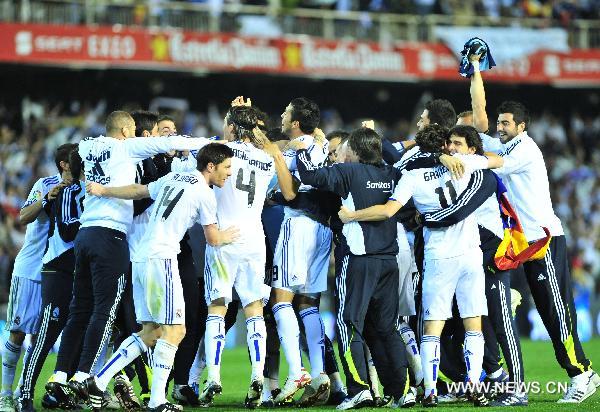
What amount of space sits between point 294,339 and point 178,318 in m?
1.36

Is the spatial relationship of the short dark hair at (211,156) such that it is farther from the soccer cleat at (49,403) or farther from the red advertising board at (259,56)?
the red advertising board at (259,56)

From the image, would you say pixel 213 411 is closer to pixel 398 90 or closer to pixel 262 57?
pixel 262 57

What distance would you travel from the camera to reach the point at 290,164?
9492 mm

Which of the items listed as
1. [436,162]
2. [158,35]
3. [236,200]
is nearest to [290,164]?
[236,200]

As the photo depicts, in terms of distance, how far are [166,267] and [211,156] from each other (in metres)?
0.97

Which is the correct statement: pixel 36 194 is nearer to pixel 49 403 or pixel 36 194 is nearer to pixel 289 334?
pixel 49 403

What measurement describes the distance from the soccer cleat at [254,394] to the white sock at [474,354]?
70.6 inches

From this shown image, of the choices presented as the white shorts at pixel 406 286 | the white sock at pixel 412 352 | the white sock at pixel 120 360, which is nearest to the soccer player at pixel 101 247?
the white sock at pixel 120 360

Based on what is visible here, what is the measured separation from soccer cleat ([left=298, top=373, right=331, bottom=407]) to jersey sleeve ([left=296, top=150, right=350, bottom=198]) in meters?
1.68

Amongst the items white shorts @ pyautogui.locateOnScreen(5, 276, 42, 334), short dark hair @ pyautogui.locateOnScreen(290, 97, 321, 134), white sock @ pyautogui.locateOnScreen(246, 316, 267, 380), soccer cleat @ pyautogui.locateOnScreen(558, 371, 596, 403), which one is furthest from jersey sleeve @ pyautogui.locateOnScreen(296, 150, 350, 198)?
white shorts @ pyautogui.locateOnScreen(5, 276, 42, 334)

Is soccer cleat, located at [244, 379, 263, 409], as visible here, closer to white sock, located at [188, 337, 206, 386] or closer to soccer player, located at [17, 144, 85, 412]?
white sock, located at [188, 337, 206, 386]

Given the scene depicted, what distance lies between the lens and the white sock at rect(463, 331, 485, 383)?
29.7ft

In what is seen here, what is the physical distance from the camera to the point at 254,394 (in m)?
8.90

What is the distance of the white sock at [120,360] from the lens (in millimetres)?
8516
